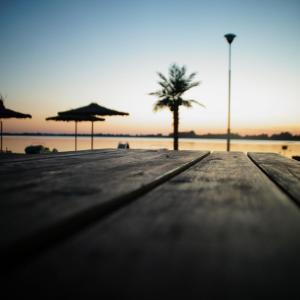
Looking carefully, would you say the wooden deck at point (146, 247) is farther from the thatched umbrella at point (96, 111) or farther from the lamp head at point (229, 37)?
the lamp head at point (229, 37)

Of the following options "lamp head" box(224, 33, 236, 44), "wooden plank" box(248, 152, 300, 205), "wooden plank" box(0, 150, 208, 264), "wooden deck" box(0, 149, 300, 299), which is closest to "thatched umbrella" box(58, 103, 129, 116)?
"lamp head" box(224, 33, 236, 44)

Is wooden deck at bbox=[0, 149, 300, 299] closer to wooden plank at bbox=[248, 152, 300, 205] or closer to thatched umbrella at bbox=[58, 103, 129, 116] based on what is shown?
wooden plank at bbox=[248, 152, 300, 205]

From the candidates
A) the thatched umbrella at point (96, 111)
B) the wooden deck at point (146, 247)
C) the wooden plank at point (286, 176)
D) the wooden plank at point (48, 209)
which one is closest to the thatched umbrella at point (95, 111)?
the thatched umbrella at point (96, 111)

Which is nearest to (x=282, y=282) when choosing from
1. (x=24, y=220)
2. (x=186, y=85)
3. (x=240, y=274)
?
(x=240, y=274)

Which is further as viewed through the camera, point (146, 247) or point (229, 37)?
point (229, 37)

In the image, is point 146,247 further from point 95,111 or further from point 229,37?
point 229,37

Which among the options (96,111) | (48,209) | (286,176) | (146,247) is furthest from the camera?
(96,111)

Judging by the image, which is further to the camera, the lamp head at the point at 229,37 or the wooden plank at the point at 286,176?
the lamp head at the point at 229,37

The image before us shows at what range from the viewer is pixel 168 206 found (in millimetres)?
995

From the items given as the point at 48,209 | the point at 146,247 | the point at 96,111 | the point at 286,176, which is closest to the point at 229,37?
the point at 96,111

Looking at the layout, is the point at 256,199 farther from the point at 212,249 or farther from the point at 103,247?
the point at 103,247

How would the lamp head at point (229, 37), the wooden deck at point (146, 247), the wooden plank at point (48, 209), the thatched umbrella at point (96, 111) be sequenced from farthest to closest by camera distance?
the lamp head at point (229, 37)
the thatched umbrella at point (96, 111)
the wooden plank at point (48, 209)
the wooden deck at point (146, 247)

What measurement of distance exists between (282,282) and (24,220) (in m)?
0.58

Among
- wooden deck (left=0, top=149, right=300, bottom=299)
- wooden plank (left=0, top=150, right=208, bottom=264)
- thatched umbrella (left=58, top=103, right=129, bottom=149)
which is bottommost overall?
wooden deck (left=0, top=149, right=300, bottom=299)
